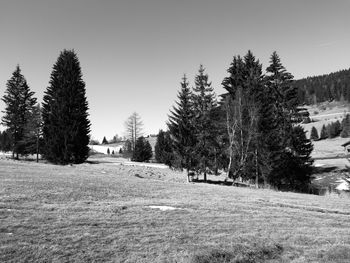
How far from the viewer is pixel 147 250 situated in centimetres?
709

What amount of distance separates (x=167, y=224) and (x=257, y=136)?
71.7ft

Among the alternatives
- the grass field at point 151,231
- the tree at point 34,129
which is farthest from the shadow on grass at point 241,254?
the tree at point 34,129

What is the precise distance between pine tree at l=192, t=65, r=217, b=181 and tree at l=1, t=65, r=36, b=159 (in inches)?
1130

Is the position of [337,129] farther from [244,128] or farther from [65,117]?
[65,117]

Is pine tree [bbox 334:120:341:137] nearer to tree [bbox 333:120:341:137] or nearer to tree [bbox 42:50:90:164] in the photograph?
tree [bbox 333:120:341:137]

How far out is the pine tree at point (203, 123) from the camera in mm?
31812

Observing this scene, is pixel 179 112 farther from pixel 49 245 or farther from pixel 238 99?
pixel 49 245

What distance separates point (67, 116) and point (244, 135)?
20.0 metres

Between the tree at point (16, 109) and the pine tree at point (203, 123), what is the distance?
28707 mm

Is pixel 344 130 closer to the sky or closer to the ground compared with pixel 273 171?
closer to the sky

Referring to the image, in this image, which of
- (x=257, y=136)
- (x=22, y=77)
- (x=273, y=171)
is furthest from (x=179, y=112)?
(x=22, y=77)

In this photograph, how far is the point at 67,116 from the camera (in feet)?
112

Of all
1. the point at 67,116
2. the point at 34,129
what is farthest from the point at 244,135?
the point at 34,129

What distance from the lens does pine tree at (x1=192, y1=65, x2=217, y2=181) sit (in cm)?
3181
